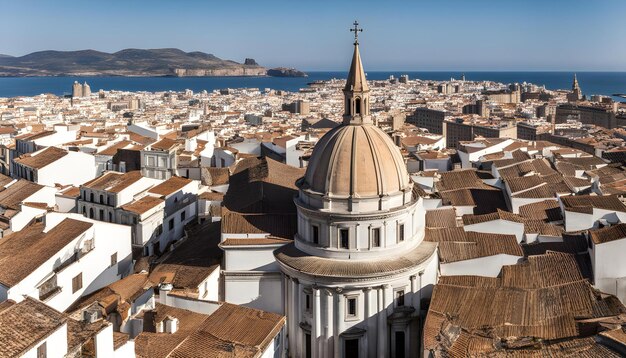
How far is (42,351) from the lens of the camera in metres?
16.1

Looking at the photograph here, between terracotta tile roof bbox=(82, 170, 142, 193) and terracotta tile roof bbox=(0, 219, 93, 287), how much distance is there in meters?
6.19

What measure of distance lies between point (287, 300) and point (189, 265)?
181 inches

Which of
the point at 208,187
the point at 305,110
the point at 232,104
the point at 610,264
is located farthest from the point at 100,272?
the point at 232,104

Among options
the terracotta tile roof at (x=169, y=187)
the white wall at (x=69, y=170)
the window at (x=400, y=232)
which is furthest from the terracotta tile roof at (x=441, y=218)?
the white wall at (x=69, y=170)

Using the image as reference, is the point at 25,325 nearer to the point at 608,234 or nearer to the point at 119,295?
the point at 119,295

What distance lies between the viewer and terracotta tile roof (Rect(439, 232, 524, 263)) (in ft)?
90.2

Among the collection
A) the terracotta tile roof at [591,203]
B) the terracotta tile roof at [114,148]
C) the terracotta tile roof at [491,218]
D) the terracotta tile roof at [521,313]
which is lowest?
the terracotta tile roof at [521,313]

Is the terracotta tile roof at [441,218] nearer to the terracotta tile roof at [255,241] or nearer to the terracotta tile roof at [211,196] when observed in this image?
the terracotta tile roof at [255,241]

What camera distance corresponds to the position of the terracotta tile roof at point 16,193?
39188 mm

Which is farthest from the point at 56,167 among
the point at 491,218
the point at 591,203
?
the point at 591,203

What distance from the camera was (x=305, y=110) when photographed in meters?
144

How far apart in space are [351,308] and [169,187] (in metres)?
18.3

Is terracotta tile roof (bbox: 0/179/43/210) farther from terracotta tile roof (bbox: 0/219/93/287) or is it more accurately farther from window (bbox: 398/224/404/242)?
window (bbox: 398/224/404/242)

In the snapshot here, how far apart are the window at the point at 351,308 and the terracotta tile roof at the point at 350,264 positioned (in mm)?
1186
